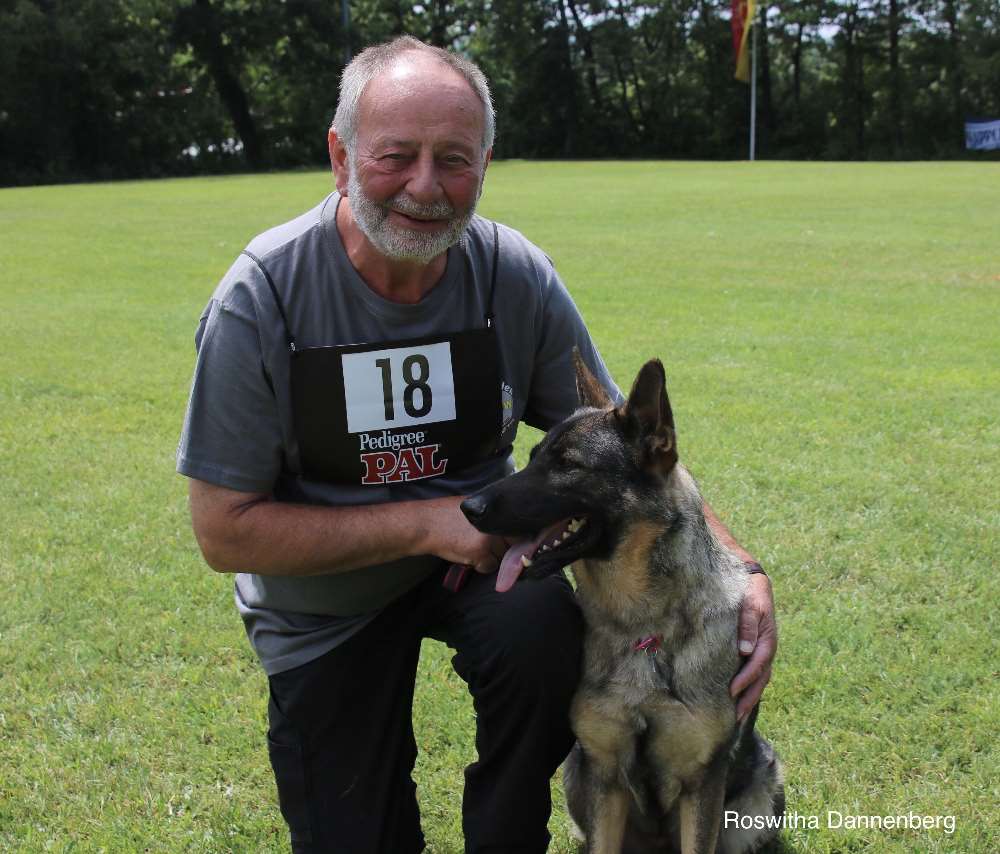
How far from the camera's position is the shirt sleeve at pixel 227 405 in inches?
104

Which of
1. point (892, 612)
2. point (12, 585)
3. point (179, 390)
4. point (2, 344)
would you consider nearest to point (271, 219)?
point (2, 344)

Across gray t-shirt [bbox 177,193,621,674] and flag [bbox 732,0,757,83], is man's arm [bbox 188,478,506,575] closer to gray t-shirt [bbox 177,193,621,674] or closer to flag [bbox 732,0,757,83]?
gray t-shirt [bbox 177,193,621,674]

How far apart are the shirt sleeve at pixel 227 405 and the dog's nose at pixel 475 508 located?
0.59 m

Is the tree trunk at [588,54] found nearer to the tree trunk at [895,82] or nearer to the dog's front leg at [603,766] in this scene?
the tree trunk at [895,82]

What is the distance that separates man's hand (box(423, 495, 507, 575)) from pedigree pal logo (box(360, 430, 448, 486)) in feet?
0.62

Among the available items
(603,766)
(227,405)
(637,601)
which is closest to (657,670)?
(637,601)

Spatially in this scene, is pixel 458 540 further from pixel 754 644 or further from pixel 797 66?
pixel 797 66

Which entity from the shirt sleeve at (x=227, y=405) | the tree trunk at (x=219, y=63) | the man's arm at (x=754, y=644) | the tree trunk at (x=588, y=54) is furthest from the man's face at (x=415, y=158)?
the tree trunk at (x=588, y=54)

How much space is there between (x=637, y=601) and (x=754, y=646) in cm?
32

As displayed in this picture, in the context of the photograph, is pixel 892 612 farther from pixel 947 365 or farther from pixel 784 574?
pixel 947 365

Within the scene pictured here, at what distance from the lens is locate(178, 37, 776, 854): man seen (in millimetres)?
2645

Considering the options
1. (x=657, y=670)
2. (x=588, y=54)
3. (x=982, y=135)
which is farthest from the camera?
(x=588, y=54)

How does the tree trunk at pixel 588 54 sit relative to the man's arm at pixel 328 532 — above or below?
above

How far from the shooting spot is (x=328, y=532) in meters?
2.64
